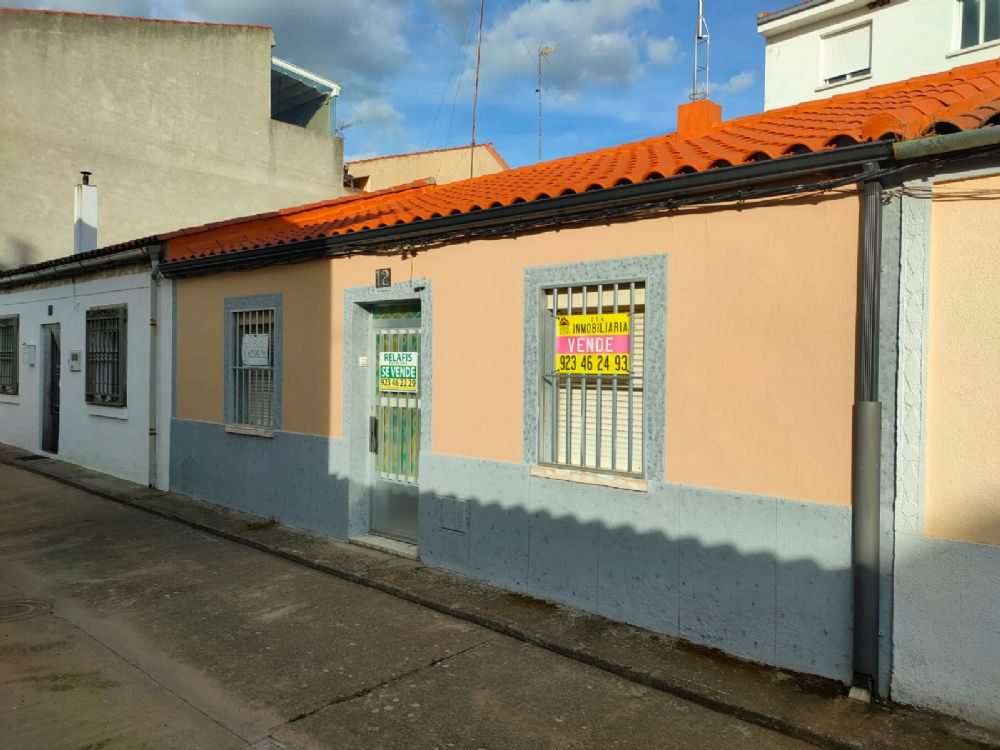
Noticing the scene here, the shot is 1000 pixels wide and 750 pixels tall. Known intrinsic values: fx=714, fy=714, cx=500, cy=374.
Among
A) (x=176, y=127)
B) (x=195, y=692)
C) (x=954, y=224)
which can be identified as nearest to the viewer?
(x=954, y=224)

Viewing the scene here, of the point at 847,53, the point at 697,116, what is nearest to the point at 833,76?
the point at 847,53

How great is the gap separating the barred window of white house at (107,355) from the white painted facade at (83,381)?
5.0 inches

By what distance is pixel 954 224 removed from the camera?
144 inches

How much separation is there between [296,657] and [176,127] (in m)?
16.4

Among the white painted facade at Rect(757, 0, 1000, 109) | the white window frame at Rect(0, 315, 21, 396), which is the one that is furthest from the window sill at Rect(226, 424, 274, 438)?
the white painted facade at Rect(757, 0, 1000, 109)

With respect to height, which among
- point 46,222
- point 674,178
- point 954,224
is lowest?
point 954,224

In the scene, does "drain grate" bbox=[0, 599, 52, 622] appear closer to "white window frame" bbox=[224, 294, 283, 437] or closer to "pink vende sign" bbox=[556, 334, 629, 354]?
"white window frame" bbox=[224, 294, 283, 437]

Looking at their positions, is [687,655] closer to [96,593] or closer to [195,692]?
[195,692]

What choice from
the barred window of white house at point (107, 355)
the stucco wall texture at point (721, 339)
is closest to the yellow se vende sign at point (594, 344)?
the stucco wall texture at point (721, 339)

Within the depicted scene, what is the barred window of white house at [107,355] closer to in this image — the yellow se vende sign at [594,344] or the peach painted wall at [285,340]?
the peach painted wall at [285,340]

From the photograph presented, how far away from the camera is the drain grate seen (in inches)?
204

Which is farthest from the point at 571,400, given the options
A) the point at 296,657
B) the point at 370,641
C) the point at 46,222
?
the point at 46,222

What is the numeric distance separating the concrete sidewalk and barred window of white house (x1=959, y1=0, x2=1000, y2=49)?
1894 cm

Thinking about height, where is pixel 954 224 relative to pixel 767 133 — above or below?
below
